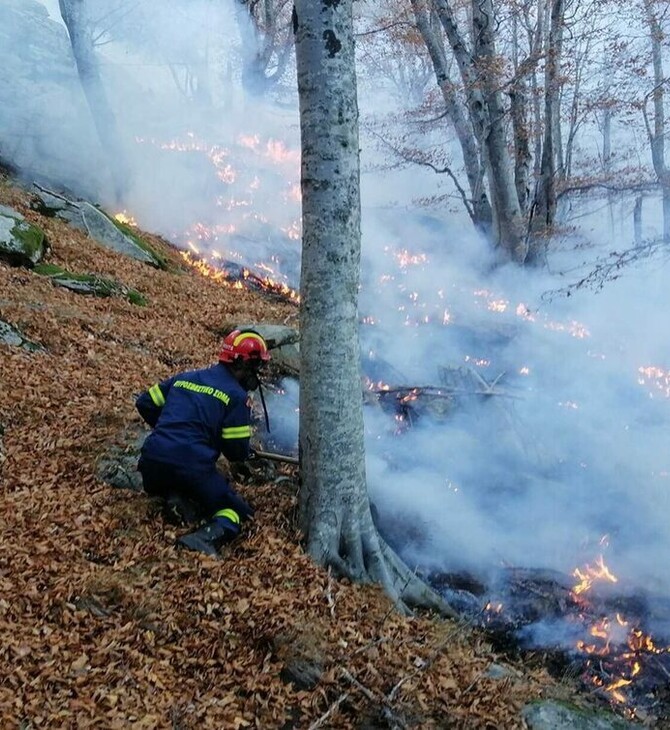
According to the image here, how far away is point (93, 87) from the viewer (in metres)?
16.1

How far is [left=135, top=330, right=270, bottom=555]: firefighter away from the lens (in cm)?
470

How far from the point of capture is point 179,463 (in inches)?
184

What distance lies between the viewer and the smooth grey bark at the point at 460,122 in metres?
13.4

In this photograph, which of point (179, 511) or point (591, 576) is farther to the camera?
point (591, 576)

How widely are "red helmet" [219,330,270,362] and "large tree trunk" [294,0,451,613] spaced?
42 cm

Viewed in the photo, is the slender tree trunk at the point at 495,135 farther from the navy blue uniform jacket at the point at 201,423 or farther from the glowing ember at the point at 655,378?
the navy blue uniform jacket at the point at 201,423

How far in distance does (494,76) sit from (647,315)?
6.57m

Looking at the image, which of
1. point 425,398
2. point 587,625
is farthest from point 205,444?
point 425,398

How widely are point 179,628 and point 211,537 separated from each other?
33.7 inches

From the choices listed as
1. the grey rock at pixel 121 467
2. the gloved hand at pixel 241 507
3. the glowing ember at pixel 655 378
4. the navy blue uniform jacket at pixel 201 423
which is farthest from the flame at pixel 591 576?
the glowing ember at pixel 655 378

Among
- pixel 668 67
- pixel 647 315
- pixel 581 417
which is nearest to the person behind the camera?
pixel 581 417

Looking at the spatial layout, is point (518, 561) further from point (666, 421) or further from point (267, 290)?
point (267, 290)

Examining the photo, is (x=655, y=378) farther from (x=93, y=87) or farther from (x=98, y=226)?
(x=93, y=87)

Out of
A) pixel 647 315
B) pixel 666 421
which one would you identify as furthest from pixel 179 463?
pixel 647 315
